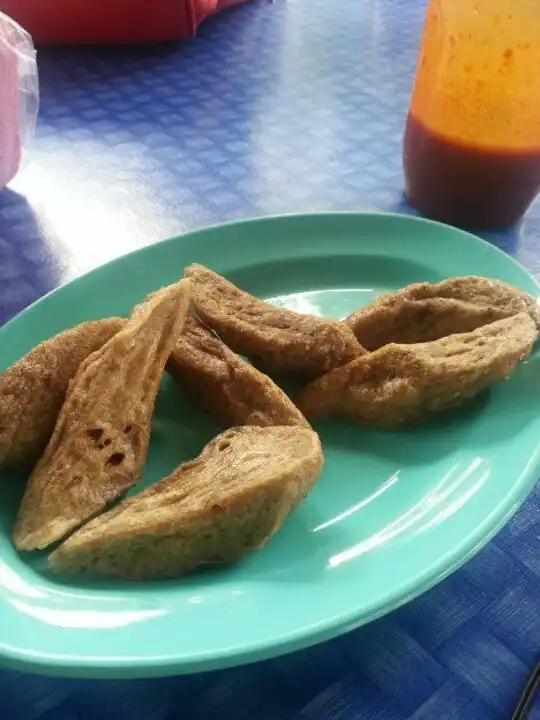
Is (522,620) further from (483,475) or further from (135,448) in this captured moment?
(135,448)

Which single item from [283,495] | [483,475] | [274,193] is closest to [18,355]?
[283,495]

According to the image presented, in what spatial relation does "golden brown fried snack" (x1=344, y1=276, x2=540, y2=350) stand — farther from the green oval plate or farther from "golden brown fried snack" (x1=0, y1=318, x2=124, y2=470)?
"golden brown fried snack" (x1=0, y1=318, x2=124, y2=470)

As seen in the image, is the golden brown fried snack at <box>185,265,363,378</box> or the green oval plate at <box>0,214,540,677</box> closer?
the green oval plate at <box>0,214,540,677</box>

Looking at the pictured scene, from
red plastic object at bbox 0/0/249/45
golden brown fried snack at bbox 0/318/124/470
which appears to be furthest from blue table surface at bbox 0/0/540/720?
golden brown fried snack at bbox 0/318/124/470

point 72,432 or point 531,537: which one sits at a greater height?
point 72,432

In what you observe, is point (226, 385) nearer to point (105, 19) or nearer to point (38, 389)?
point (38, 389)

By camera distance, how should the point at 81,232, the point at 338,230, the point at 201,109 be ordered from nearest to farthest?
1. the point at 338,230
2. the point at 81,232
3. the point at 201,109
